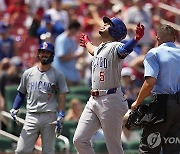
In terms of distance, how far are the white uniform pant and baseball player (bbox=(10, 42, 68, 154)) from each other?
1.38 meters

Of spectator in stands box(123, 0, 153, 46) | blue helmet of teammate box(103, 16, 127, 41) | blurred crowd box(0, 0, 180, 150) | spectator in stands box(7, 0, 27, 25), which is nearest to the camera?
blue helmet of teammate box(103, 16, 127, 41)

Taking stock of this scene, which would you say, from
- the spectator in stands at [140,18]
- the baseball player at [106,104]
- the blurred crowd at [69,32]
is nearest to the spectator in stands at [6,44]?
the blurred crowd at [69,32]

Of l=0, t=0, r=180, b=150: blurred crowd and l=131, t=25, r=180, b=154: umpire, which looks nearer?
l=131, t=25, r=180, b=154: umpire

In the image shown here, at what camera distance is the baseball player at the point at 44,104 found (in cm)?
1073

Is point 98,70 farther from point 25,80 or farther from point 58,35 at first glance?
point 58,35

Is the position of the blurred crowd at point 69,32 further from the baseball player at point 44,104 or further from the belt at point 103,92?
the belt at point 103,92

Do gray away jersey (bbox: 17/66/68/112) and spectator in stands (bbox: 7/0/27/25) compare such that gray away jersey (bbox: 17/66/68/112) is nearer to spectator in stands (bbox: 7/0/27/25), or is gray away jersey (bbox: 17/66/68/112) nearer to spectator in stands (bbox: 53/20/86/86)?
spectator in stands (bbox: 53/20/86/86)

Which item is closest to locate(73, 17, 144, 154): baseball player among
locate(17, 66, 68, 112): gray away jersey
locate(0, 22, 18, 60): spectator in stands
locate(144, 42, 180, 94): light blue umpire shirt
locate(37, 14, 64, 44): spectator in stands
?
locate(144, 42, 180, 94): light blue umpire shirt

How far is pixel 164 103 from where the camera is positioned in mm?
8930

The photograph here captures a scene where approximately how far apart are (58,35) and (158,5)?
2745 mm

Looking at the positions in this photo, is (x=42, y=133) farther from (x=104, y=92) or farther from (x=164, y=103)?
(x=164, y=103)

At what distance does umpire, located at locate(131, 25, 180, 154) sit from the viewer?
891 centimetres

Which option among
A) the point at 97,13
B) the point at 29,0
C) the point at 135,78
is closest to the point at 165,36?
the point at 135,78

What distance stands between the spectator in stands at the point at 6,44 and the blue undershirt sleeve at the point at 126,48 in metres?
6.86
